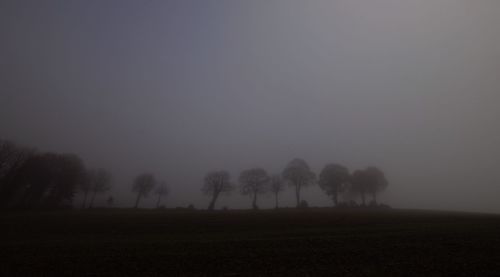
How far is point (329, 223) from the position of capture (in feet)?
124

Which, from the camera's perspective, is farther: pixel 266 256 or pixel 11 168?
pixel 11 168

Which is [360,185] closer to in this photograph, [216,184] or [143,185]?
[216,184]

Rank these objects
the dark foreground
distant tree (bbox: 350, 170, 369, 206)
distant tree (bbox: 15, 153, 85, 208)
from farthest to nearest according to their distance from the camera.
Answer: distant tree (bbox: 350, 170, 369, 206) → distant tree (bbox: 15, 153, 85, 208) → the dark foreground

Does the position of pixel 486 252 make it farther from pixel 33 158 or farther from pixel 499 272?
pixel 33 158

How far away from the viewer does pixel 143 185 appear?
4067 inches

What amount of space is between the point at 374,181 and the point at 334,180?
17.0 meters

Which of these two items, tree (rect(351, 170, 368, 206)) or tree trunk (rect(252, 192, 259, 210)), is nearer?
tree trunk (rect(252, 192, 259, 210))

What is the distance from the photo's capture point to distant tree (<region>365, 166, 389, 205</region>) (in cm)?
9706

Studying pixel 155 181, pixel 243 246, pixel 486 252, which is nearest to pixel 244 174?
pixel 155 181

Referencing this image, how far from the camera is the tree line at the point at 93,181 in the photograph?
218ft

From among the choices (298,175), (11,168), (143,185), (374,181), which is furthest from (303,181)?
(11,168)

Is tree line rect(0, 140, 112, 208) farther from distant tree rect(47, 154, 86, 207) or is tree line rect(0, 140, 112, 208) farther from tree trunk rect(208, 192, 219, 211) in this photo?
tree trunk rect(208, 192, 219, 211)

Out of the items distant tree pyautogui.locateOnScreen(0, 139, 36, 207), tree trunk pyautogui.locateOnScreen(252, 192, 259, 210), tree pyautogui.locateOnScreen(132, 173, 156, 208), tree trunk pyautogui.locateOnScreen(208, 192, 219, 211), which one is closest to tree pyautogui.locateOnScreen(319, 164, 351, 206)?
tree trunk pyautogui.locateOnScreen(252, 192, 259, 210)

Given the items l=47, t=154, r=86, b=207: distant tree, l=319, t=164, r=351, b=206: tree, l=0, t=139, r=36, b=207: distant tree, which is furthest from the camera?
l=319, t=164, r=351, b=206: tree
